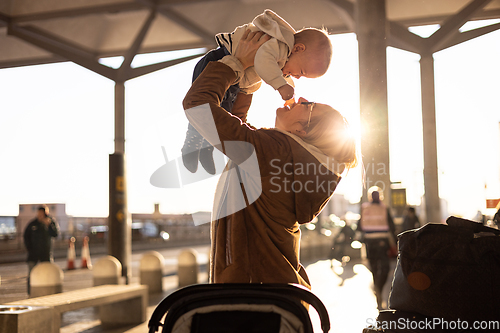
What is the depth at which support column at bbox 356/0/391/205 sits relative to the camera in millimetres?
5754

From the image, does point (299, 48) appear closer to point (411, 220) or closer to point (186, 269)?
point (186, 269)

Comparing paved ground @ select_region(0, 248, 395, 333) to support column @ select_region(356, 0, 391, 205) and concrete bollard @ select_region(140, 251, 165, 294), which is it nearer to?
concrete bollard @ select_region(140, 251, 165, 294)

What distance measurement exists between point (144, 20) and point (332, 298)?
5984 millimetres

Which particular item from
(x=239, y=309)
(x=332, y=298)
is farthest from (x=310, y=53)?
(x=332, y=298)

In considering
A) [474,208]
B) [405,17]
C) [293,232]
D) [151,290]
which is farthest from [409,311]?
[151,290]

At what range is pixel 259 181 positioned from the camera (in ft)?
5.32

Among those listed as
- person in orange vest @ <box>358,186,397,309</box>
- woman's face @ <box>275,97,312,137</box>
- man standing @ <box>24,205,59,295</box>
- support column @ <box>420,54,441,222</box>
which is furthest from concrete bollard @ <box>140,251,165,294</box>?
→ woman's face @ <box>275,97,312,137</box>

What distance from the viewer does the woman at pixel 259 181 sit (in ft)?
5.21

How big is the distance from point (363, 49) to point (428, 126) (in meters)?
1.24

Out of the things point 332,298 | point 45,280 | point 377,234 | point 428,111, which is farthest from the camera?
point 332,298

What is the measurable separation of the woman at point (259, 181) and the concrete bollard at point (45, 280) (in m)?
5.69

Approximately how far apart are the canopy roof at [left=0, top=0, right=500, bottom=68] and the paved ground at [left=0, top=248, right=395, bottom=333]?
3.19 metres

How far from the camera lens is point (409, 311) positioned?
1.97 meters

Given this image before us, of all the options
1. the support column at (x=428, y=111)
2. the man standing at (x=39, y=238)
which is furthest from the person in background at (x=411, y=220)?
the man standing at (x=39, y=238)
